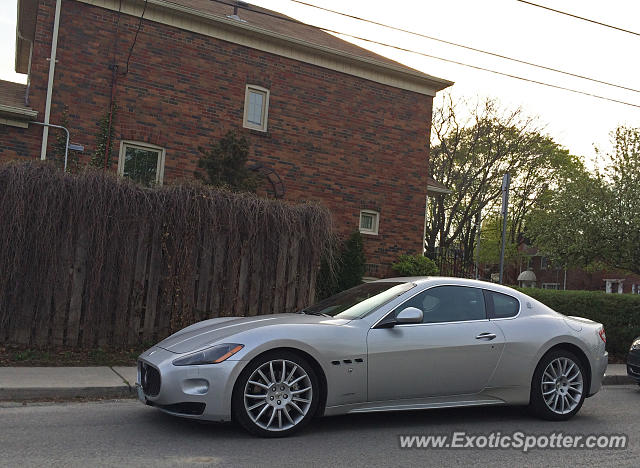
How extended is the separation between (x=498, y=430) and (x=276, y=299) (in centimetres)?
499

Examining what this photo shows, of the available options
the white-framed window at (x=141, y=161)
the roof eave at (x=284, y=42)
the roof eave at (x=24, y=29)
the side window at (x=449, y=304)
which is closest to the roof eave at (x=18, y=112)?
the white-framed window at (x=141, y=161)

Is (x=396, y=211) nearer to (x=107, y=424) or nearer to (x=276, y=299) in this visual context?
(x=276, y=299)

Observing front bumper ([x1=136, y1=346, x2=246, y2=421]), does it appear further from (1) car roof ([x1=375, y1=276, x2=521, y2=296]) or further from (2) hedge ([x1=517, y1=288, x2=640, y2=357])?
(2) hedge ([x1=517, y1=288, x2=640, y2=357])

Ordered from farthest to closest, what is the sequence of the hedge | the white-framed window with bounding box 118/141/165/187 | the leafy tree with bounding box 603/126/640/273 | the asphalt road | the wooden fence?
the leafy tree with bounding box 603/126/640/273 → the white-framed window with bounding box 118/141/165/187 → the hedge → the wooden fence → the asphalt road

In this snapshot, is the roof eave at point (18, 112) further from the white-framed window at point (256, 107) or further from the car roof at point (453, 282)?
the car roof at point (453, 282)

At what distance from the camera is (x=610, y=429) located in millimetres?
6211

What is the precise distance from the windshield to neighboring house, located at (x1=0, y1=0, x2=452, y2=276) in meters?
8.08

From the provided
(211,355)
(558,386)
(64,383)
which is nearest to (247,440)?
(211,355)

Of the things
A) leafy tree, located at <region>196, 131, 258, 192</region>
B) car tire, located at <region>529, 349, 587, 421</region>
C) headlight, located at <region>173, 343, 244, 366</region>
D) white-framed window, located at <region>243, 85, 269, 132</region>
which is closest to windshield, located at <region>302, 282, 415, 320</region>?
headlight, located at <region>173, 343, 244, 366</region>

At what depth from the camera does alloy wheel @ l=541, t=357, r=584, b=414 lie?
636 cm

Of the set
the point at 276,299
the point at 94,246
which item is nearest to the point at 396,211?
the point at 276,299

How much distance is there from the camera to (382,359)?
5582mm

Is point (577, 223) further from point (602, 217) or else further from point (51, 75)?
point (51, 75)

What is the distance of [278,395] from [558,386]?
3.01m
